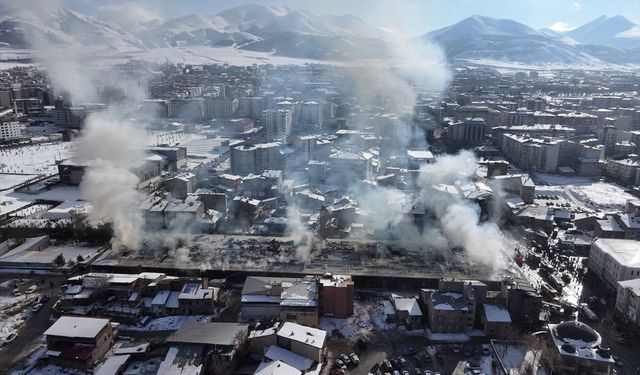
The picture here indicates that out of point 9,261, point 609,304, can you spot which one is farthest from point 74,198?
point 609,304

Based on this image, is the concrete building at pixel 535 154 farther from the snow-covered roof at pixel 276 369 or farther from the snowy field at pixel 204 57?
the snowy field at pixel 204 57

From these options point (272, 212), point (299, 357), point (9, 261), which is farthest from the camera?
point (272, 212)

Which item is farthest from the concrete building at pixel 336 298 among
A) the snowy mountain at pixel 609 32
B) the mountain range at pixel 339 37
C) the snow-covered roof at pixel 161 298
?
the snowy mountain at pixel 609 32

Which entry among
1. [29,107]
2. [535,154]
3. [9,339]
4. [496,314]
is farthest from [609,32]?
[9,339]

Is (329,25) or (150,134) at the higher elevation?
(329,25)

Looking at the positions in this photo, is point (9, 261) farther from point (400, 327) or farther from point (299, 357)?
point (400, 327)
